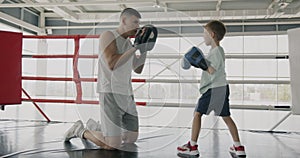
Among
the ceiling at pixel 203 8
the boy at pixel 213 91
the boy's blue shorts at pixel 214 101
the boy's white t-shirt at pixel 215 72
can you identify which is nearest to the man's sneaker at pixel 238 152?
the boy at pixel 213 91

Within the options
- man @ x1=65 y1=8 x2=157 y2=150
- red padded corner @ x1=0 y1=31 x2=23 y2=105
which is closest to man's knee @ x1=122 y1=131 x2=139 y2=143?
man @ x1=65 y1=8 x2=157 y2=150

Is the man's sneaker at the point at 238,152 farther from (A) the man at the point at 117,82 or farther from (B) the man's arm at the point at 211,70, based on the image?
(A) the man at the point at 117,82

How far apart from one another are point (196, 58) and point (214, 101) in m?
0.29

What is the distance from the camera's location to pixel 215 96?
6.02ft

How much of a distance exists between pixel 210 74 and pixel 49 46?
214 inches

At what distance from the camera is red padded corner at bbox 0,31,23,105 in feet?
9.61

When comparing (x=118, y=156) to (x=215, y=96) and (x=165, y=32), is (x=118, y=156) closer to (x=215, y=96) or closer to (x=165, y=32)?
(x=215, y=96)

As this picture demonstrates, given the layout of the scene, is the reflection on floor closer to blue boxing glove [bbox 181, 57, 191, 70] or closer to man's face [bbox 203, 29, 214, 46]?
blue boxing glove [bbox 181, 57, 191, 70]

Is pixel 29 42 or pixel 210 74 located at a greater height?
pixel 29 42

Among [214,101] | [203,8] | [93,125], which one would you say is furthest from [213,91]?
[203,8]

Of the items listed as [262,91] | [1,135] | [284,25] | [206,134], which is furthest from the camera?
[262,91]

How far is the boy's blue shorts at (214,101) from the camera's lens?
1816mm

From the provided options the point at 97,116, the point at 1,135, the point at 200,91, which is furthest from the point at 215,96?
the point at 1,135

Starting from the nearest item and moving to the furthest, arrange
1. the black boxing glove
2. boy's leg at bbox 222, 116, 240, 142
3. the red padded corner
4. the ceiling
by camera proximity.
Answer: the black boxing glove < boy's leg at bbox 222, 116, 240, 142 < the red padded corner < the ceiling
